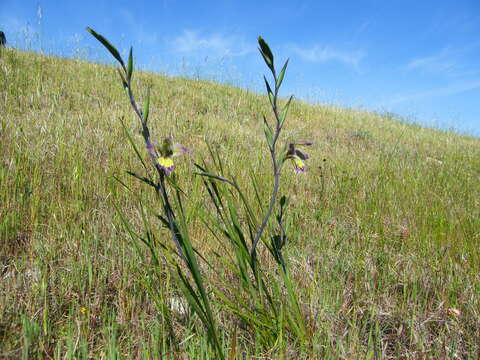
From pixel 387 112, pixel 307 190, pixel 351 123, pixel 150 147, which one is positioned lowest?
pixel 307 190

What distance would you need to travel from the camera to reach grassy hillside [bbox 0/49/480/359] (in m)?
1.02

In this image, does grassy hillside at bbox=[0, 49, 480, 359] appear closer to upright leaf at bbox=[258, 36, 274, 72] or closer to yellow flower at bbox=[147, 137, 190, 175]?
yellow flower at bbox=[147, 137, 190, 175]

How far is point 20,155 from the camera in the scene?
220 centimetres

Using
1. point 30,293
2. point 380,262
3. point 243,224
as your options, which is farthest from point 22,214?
point 380,262

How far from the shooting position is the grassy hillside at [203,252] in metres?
1.02

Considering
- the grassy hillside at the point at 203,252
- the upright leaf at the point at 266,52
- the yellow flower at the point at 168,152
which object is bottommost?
the grassy hillside at the point at 203,252

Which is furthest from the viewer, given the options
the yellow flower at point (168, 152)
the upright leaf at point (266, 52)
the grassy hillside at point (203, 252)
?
the grassy hillside at point (203, 252)

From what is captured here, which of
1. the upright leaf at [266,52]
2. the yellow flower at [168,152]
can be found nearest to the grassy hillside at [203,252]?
the yellow flower at [168,152]

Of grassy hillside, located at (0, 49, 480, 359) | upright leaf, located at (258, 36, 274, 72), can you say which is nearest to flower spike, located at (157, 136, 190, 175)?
grassy hillside, located at (0, 49, 480, 359)

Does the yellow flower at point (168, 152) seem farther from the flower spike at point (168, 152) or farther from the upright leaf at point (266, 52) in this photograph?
the upright leaf at point (266, 52)

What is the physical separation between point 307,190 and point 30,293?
2139 mm

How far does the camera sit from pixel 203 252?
160 cm

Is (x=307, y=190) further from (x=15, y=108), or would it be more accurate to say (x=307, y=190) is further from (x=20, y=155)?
(x=15, y=108)

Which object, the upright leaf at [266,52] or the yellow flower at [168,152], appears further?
the yellow flower at [168,152]
